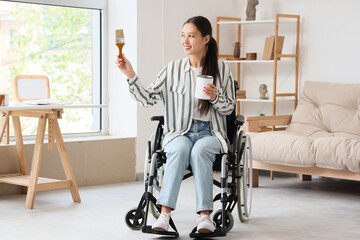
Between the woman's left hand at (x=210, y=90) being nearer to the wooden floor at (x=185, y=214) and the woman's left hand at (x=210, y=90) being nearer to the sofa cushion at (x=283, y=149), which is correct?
the wooden floor at (x=185, y=214)

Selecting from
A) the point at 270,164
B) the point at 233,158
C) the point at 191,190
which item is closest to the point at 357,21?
the point at 270,164

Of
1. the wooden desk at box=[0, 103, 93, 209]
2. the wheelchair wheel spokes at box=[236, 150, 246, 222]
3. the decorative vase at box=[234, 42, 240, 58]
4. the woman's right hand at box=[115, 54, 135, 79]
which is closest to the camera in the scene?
the woman's right hand at box=[115, 54, 135, 79]

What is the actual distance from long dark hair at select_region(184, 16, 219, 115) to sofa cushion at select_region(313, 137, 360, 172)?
3.63ft

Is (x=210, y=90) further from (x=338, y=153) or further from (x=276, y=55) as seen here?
(x=276, y=55)

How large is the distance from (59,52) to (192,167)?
217 centimetres

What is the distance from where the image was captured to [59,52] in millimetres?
4617

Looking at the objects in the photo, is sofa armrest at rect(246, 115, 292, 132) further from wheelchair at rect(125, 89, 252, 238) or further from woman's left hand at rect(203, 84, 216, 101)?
woman's left hand at rect(203, 84, 216, 101)

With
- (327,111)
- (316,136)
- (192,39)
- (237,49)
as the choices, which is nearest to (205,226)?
(192,39)

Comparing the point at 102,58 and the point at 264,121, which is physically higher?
the point at 102,58

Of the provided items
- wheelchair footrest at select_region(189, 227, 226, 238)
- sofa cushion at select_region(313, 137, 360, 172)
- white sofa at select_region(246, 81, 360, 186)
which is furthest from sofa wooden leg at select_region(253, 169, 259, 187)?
wheelchair footrest at select_region(189, 227, 226, 238)

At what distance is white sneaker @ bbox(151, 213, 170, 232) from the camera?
8.80ft

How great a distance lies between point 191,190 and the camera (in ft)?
13.9

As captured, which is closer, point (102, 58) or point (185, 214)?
point (185, 214)

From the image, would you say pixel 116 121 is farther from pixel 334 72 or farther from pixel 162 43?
pixel 334 72
